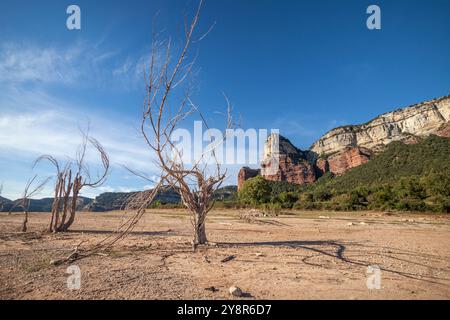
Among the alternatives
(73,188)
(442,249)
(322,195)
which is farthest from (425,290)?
(322,195)

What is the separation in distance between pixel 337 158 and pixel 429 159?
216 feet

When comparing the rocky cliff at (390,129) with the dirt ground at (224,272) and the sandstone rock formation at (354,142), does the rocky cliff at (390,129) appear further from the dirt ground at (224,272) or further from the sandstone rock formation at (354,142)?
the dirt ground at (224,272)

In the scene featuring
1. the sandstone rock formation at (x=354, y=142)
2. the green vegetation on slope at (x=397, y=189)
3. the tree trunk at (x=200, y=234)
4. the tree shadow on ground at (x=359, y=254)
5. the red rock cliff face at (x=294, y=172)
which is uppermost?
the sandstone rock formation at (x=354, y=142)

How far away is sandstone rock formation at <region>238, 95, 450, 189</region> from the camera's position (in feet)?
342

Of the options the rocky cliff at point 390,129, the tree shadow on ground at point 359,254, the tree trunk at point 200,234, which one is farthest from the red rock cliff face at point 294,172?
the tree trunk at point 200,234

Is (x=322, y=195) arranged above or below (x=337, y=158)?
below

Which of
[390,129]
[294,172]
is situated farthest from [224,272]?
[390,129]

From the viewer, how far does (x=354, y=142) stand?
5497 inches

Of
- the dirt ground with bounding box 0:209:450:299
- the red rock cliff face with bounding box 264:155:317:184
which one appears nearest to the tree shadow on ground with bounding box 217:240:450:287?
the dirt ground with bounding box 0:209:450:299

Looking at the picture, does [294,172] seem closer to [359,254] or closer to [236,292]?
[359,254]

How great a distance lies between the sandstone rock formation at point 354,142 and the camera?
104m

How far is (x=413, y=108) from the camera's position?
116 metres
